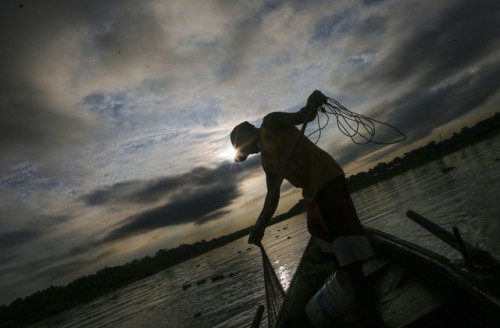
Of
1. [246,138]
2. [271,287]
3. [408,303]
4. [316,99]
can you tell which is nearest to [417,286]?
[408,303]

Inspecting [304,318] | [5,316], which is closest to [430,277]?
[304,318]

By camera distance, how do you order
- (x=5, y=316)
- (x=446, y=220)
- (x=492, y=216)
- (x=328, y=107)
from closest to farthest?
(x=328, y=107), (x=492, y=216), (x=446, y=220), (x=5, y=316)

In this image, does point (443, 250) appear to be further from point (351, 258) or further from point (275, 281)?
point (351, 258)

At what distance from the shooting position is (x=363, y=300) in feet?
14.3

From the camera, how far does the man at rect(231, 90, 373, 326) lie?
390 cm

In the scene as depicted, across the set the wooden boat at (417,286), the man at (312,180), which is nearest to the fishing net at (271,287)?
the wooden boat at (417,286)

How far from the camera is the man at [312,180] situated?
3.90 meters

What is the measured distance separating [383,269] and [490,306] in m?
3.32

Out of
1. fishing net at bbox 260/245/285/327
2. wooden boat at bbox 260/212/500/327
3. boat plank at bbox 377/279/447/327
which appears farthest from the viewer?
fishing net at bbox 260/245/285/327

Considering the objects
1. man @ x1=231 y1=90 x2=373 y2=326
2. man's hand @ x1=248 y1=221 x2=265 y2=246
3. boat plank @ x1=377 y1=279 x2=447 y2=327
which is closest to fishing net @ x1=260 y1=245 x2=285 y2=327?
man's hand @ x1=248 y1=221 x2=265 y2=246

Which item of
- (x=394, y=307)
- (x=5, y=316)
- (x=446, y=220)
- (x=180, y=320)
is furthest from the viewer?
(x=5, y=316)

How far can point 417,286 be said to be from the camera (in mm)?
5012

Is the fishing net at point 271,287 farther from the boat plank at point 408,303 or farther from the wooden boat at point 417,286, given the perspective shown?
the boat plank at point 408,303

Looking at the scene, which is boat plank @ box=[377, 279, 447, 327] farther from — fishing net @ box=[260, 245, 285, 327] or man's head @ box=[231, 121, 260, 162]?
man's head @ box=[231, 121, 260, 162]
